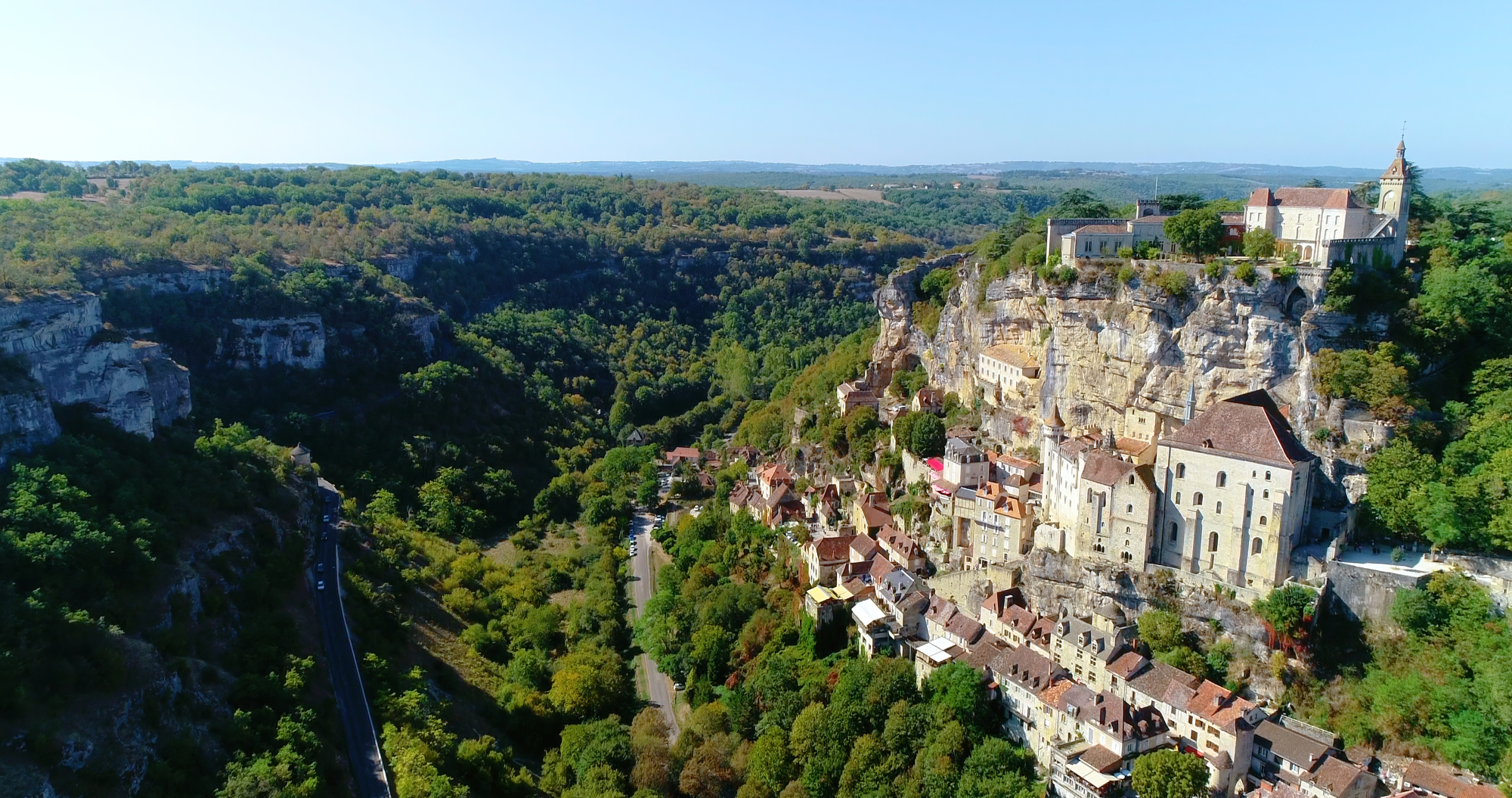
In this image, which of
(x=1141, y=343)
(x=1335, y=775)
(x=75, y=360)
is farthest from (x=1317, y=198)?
(x=75, y=360)

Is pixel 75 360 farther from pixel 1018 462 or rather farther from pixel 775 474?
pixel 1018 462

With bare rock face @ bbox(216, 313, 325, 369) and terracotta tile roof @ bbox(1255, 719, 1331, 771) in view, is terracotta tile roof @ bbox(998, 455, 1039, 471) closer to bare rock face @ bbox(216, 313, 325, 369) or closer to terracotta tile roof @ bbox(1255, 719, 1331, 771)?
A: terracotta tile roof @ bbox(1255, 719, 1331, 771)

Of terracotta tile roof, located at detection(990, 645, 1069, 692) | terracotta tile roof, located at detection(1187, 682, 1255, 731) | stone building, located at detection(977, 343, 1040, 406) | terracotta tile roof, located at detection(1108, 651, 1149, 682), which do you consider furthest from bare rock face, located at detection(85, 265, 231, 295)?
terracotta tile roof, located at detection(1187, 682, 1255, 731)

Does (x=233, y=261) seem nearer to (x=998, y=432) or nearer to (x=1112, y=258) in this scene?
(x=998, y=432)

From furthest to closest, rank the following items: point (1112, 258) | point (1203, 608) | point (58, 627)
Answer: point (1112, 258), point (1203, 608), point (58, 627)

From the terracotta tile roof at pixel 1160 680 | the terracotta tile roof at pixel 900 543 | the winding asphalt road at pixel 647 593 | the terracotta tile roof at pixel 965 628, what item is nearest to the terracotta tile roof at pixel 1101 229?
the terracotta tile roof at pixel 900 543

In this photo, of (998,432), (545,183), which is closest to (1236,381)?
(998,432)

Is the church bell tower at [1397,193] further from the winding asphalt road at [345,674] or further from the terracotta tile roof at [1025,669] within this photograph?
the winding asphalt road at [345,674]
